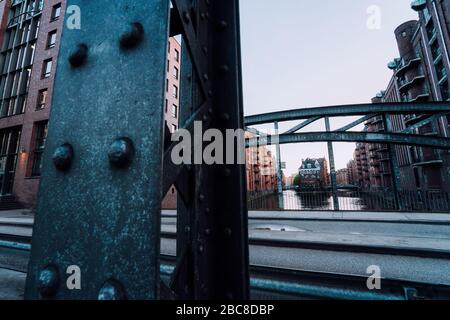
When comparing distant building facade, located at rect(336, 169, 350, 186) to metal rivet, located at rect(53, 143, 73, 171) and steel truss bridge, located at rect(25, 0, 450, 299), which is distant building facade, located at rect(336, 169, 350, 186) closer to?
steel truss bridge, located at rect(25, 0, 450, 299)

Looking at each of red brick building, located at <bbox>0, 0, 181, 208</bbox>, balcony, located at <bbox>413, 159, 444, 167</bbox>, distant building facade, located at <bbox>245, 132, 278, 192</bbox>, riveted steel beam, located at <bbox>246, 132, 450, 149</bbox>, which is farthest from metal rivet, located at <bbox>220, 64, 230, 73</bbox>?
distant building facade, located at <bbox>245, 132, 278, 192</bbox>

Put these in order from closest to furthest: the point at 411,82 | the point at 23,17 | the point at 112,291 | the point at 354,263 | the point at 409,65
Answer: the point at 112,291, the point at 354,263, the point at 23,17, the point at 411,82, the point at 409,65

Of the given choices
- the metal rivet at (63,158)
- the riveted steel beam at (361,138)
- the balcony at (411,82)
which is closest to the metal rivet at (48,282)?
the metal rivet at (63,158)

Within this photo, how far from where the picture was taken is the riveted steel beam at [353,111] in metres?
11.2

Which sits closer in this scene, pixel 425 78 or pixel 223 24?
pixel 223 24

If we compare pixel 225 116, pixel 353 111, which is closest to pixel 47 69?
pixel 353 111

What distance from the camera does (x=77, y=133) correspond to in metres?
0.68

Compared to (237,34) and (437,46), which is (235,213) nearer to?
(237,34)

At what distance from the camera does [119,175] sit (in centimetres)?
59

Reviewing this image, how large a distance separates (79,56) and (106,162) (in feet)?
1.35

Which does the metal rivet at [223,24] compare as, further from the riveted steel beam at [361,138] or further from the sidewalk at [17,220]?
the riveted steel beam at [361,138]

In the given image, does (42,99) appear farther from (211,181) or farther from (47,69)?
(211,181)

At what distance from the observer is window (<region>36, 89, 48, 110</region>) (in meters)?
20.1
